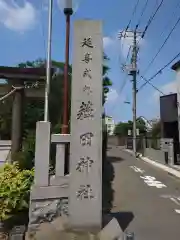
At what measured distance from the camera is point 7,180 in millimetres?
6621

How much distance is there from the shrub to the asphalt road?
94.9 inches

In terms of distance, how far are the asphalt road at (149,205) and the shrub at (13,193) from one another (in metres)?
2.41

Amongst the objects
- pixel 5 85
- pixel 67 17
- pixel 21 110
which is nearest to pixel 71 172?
pixel 67 17

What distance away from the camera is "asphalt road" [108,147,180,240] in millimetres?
6875

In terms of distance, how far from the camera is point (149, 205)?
959 cm

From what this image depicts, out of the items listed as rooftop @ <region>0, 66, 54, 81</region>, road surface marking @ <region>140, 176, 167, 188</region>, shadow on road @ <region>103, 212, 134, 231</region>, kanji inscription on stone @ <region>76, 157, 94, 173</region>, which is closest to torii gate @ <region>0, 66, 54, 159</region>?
rooftop @ <region>0, 66, 54, 81</region>

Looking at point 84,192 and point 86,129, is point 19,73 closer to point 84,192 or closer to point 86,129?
point 86,129

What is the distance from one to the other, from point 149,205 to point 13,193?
490 cm

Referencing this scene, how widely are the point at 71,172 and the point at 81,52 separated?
8.12 ft

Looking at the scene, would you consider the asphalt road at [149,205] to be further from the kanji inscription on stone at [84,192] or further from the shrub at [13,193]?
the shrub at [13,193]

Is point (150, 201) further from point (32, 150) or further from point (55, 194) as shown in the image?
point (55, 194)

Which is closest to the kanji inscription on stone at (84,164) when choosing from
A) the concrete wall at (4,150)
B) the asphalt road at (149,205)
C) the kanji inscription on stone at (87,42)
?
the asphalt road at (149,205)

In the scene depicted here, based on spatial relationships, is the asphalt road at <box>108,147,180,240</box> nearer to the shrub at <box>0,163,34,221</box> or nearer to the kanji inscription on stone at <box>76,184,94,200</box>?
the kanji inscription on stone at <box>76,184,94,200</box>

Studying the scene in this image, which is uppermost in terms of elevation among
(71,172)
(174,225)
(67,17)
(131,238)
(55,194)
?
(67,17)
